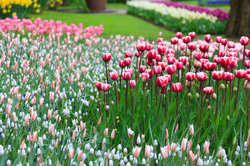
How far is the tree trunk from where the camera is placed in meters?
11.0

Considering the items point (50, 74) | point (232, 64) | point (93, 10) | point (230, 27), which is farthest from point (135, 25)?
point (232, 64)

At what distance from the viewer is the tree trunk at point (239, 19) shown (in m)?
11.0

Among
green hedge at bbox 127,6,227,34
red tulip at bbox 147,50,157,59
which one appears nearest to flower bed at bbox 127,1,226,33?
green hedge at bbox 127,6,227,34

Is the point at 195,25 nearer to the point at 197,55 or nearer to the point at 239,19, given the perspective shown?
the point at 239,19

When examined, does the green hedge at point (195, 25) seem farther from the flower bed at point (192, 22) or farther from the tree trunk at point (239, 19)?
the tree trunk at point (239, 19)

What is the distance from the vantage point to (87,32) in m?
8.52

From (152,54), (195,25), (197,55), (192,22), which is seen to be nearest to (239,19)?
(195,25)

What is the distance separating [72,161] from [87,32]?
617 cm

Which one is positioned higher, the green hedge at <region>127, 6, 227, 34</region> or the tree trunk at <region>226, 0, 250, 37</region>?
the tree trunk at <region>226, 0, 250, 37</region>

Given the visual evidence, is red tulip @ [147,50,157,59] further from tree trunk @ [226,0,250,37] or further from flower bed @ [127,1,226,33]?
flower bed @ [127,1,226,33]

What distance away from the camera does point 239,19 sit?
37.3 feet

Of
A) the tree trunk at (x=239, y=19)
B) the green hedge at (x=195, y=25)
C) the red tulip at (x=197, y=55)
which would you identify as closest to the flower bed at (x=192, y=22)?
the green hedge at (x=195, y=25)

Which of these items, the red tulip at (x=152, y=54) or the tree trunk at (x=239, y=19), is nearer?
the red tulip at (x=152, y=54)

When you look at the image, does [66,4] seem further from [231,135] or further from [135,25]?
[231,135]
